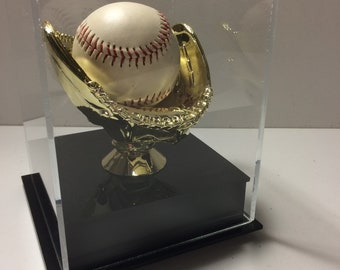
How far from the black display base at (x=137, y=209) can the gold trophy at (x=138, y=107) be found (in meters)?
0.05

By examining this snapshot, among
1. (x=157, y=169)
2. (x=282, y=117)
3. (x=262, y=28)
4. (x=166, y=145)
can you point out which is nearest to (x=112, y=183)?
(x=157, y=169)

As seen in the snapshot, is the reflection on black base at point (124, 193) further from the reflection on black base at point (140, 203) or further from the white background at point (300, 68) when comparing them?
the white background at point (300, 68)

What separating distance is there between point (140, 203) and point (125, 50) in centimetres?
29

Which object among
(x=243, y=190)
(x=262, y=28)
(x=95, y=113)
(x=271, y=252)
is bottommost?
(x=271, y=252)

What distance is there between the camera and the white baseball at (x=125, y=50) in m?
0.77

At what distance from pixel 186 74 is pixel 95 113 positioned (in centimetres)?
31

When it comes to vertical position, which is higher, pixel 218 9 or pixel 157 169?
pixel 218 9

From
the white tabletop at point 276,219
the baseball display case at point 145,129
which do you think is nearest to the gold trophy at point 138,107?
the baseball display case at point 145,129

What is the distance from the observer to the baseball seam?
774mm

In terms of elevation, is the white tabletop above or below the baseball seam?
below

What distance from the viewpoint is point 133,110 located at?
81 cm

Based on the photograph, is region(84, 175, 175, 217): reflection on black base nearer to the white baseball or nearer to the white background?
the white baseball

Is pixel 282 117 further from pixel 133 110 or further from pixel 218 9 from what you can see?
pixel 133 110

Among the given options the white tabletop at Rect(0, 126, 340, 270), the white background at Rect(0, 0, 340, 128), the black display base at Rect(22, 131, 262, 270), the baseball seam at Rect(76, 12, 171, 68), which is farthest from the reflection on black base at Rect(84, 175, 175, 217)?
the white background at Rect(0, 0, 340, 128)
